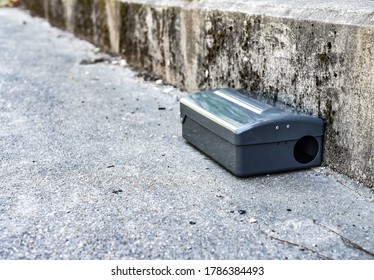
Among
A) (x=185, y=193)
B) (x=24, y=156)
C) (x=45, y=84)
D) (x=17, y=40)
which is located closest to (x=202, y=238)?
(x=185, y=193)

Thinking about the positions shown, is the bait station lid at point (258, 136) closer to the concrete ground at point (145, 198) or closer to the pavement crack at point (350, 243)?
the concrete ground at point (145, 198)

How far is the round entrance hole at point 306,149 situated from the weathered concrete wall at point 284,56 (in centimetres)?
9

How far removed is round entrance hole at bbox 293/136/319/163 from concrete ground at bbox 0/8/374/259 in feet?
0.43

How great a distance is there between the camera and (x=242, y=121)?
3.26 metres

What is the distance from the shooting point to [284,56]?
369 cm

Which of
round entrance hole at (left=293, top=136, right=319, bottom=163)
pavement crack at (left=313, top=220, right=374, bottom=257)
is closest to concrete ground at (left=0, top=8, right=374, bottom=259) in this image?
pavement crack at (left=313, top=220, right=374, bottom=257)

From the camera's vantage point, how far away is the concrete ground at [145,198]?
254 cm

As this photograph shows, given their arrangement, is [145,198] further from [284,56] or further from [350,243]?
[284,56]

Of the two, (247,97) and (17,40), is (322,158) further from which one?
(17,40)

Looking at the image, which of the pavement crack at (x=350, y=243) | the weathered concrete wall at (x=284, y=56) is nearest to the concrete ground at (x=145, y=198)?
the pavement crack at (x=350, y=243)

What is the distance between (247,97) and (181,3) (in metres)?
1.97

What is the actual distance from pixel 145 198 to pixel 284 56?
51.8 inches

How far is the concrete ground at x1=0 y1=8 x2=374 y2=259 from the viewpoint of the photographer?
254cm

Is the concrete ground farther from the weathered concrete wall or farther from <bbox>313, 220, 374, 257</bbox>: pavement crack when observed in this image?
the weathered concrete wall
